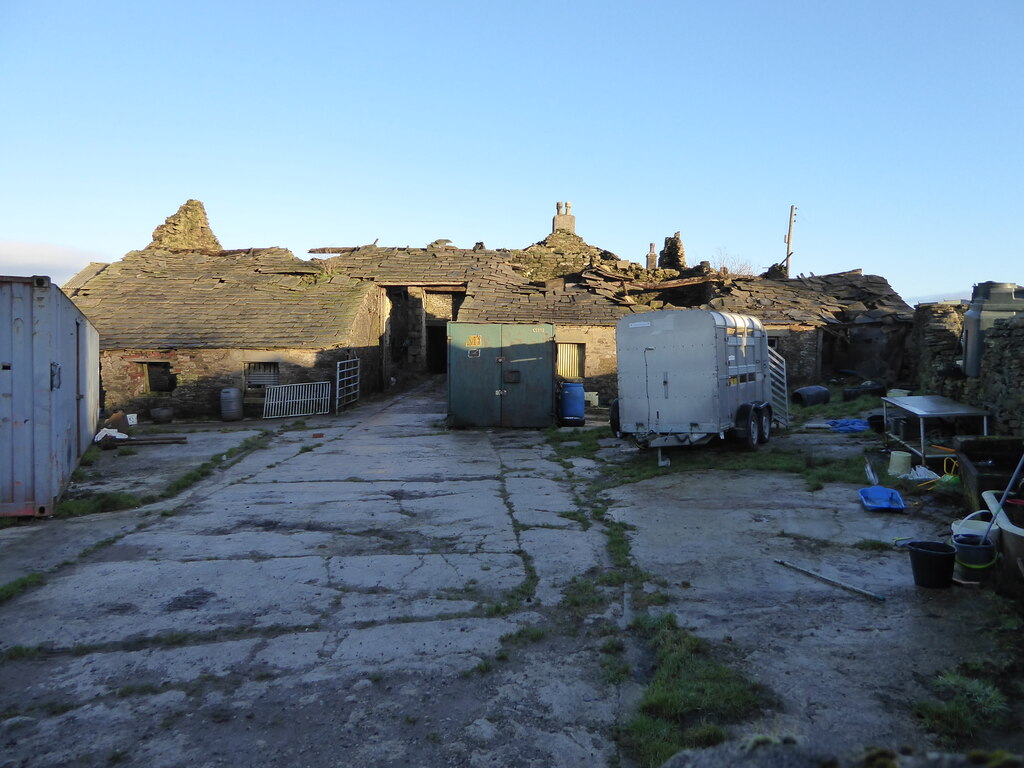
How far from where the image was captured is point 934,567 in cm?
511

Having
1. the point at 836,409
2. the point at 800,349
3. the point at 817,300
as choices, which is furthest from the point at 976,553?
the point at 817,300

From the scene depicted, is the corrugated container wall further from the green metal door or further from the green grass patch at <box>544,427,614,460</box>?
the green metal door

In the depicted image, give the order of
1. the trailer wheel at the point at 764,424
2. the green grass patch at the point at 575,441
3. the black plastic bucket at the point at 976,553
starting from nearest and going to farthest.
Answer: the black plastic bucket at the point at 976,553 < the trailer wheel at the point at 764,424 < the green grass patch at the point at 575,441

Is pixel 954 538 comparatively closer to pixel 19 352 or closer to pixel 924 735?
pixel 924 735

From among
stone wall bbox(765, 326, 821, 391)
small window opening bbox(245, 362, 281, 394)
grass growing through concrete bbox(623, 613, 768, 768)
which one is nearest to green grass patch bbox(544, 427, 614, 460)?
grass growing through concrete bbox(623, 613, 768, 768)

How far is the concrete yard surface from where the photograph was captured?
334cm

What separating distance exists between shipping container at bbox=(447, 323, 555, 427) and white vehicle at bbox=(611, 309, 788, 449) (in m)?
4.62

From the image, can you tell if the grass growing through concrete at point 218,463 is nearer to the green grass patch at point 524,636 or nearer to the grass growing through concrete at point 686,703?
the green grass patch at point 524,636

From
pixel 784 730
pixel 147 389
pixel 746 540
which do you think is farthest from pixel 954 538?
pixel 147 389

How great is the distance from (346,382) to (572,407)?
826cm

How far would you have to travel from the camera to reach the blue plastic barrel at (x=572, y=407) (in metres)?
16.5

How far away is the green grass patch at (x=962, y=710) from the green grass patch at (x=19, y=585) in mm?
6469

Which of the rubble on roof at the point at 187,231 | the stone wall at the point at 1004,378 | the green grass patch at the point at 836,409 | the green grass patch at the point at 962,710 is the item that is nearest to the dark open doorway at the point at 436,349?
the rubble on roof at the point at 187,231

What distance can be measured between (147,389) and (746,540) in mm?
19294
